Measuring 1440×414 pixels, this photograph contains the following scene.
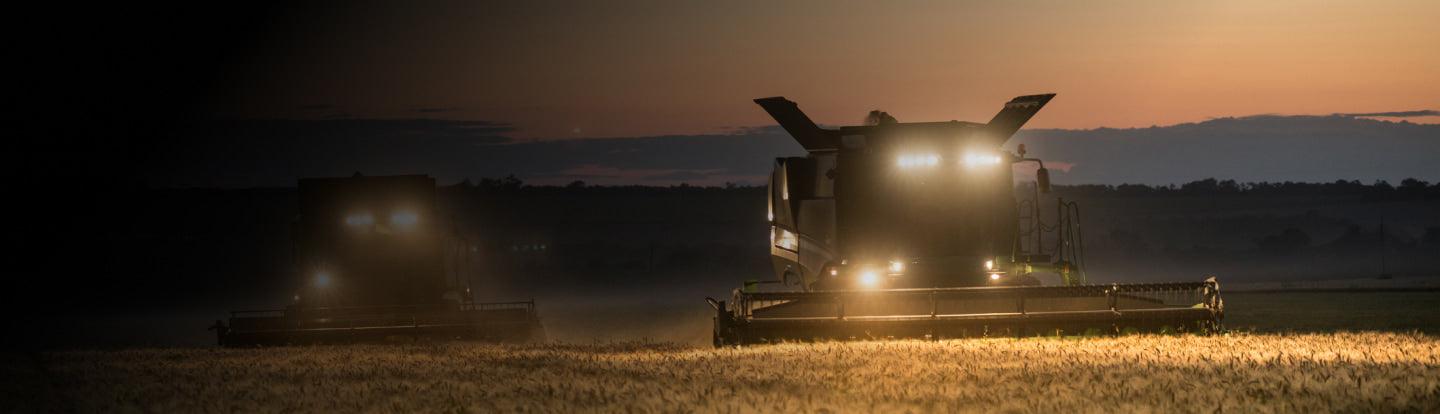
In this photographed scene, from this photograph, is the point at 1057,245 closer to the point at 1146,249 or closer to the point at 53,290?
the point at 53,290

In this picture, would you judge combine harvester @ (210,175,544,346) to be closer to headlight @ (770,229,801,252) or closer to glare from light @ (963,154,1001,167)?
headlight @ (770,229,801,252)

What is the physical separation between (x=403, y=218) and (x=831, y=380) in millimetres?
19136

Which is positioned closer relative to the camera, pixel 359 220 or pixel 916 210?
pixel 916 210

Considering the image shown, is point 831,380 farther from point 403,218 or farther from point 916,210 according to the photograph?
point 403,218

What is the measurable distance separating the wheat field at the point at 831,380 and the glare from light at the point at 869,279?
3.21m

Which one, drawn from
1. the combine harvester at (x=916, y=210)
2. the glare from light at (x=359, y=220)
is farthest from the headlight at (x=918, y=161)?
the glare from light at (x=359, y=220)

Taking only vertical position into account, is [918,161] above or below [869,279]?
above

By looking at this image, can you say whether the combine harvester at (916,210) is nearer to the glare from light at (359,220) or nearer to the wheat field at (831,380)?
the wheat field at (831,380)

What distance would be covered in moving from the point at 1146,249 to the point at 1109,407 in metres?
147

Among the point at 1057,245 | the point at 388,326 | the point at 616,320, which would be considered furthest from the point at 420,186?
the point at 616,320

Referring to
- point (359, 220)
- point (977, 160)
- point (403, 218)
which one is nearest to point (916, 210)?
point (977, 160)

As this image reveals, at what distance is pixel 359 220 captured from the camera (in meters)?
28.9

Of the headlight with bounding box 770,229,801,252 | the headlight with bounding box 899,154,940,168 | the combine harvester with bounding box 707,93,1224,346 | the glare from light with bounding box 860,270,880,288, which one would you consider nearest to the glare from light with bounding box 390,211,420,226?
the headlight with bounding box 770,229,801,252

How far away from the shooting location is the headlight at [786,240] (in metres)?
21.1
